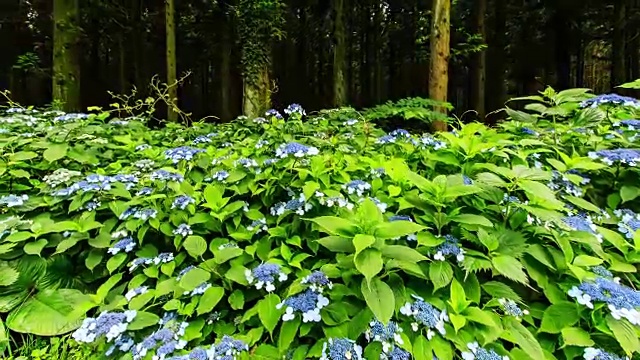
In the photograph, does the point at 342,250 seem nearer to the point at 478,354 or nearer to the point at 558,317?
the point at 478,354

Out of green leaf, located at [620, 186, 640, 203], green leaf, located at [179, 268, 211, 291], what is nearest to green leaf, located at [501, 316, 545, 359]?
green leaf, located at [620, 186, 640, 203]

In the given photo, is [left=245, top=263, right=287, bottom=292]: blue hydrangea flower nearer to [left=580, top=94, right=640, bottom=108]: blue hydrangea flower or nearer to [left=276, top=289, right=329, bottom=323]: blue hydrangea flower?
[left=276, top=289, right=329, bottom=323]: blue hydrangea flower

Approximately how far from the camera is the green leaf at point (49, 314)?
5.10 ft

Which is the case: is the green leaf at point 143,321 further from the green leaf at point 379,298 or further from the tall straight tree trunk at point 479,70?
the tall straight tree trunk at point 479,70

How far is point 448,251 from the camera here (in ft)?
4.24

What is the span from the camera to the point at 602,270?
132cm

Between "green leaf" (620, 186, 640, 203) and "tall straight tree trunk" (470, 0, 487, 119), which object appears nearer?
"green leaf" (620, 186, 640, 203)

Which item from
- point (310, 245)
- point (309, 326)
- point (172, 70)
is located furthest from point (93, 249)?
point (172, 70)

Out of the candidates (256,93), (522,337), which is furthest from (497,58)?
(522,337)

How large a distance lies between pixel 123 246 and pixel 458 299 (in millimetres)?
1269

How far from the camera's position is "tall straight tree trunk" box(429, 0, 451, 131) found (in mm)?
4914

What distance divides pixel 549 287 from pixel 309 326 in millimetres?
767

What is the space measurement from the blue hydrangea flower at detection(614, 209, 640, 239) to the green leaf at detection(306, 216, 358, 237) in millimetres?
1032

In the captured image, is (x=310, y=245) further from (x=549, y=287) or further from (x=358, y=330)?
(x=549, y=287)
